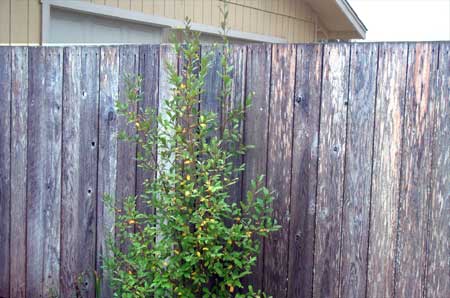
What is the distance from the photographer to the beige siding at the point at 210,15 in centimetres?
574

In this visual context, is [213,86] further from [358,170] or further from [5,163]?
[5,163]

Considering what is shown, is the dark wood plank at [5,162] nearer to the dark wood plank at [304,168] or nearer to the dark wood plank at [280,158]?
the dark wood plank at [280,158]

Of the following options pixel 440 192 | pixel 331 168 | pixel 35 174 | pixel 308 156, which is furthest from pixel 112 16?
pixel 440 192

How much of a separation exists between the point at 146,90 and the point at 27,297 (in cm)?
176

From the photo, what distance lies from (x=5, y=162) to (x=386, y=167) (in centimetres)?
270

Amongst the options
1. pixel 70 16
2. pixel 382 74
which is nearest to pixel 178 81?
pixel 382 74

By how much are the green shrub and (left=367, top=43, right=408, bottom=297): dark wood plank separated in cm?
57

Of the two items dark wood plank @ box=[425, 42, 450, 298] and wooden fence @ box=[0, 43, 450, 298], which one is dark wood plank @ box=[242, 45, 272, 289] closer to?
wooden fence @ box=[0, 43, 450, 298]

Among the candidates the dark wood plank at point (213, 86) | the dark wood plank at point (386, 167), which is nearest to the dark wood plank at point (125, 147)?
the dark wood plank at point (213, 86)

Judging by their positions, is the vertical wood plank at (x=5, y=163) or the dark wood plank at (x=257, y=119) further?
the vertical wood plank at (x=5, y=163)

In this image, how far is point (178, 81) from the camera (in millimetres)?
3334

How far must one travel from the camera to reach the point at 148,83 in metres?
3.84

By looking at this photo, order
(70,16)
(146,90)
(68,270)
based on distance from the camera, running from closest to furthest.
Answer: (146,90)
(68,270)
(70,16)

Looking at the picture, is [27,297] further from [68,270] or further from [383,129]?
[383,129]
